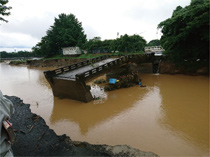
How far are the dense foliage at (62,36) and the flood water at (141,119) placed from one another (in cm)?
3164

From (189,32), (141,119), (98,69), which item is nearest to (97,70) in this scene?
(98,69)

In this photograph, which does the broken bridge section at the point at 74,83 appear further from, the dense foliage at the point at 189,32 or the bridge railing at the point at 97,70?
the dense foliage at the point at 189,32

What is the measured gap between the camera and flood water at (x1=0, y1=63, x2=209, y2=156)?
5.03 m

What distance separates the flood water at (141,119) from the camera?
5.03 m

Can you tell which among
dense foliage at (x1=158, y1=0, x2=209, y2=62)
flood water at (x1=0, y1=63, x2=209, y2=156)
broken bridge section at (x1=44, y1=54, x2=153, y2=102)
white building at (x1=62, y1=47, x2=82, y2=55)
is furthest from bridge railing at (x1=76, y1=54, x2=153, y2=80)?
white building at (x1=62, y1=47, x2=82, y2=55)

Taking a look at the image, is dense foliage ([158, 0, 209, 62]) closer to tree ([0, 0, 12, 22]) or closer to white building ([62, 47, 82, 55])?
tree ([0, 0, 12, 22])

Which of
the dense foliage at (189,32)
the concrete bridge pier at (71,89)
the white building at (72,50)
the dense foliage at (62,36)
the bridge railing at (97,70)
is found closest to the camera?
the bridge railing at (97,70)

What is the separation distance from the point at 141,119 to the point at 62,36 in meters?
39.5

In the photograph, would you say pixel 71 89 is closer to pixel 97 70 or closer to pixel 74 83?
pixel 74 83

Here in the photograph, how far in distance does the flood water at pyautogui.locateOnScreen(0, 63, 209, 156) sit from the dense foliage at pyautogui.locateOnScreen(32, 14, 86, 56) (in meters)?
31.6

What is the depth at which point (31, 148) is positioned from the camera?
401cm

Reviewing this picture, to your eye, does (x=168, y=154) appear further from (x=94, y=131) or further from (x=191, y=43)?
(x=191, y=43)

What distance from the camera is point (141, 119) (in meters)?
6.77

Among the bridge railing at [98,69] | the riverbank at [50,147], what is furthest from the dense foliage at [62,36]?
the riverbank at [50,147]
